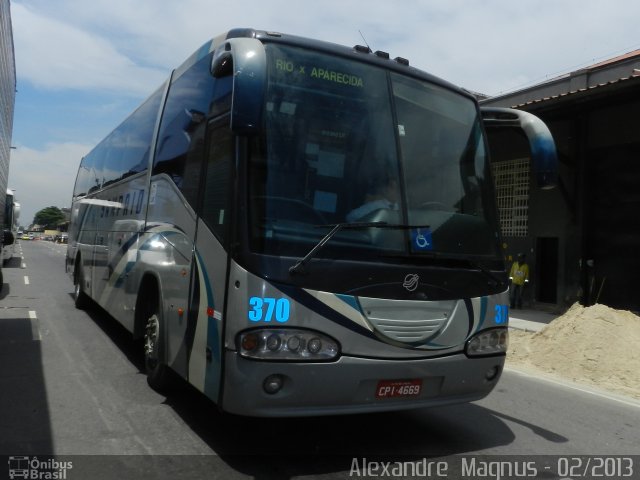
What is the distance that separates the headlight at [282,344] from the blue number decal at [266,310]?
0.07 m

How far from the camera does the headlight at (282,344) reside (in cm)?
371

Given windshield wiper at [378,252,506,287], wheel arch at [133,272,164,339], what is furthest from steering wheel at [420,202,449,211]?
wheel arch at [133,272,164,339]

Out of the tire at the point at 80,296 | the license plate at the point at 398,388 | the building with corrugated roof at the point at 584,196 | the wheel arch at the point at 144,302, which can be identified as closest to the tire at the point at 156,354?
the wheel arch at the point at 144,302

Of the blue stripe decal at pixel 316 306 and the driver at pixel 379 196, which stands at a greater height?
the driver at pixel 379 196

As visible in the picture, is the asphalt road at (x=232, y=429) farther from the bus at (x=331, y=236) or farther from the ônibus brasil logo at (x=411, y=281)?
the ônibus brasil logo at (x=411, y=281)

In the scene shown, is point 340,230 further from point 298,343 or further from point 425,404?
point 425,404

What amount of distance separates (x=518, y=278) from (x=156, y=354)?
1287cm

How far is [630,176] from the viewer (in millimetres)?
13922

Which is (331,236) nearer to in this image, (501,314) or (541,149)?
(501,314)

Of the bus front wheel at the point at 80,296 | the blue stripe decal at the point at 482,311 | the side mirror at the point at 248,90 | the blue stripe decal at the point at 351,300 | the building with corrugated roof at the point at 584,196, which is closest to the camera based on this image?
the side mirror at the point at 248,90

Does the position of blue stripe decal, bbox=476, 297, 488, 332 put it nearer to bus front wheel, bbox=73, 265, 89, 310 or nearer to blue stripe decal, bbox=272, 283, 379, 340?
blue stripe decal, bbox=272, 283, 379, 340

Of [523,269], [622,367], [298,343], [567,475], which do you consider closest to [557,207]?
[523,269]

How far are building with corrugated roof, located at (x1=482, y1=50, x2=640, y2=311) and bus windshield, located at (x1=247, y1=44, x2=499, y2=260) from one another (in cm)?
955

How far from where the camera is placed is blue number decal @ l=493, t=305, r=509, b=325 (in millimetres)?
4605
